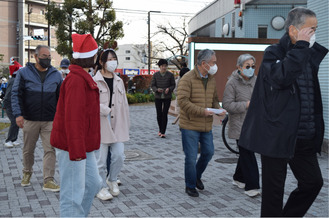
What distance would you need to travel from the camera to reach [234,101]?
5.99m

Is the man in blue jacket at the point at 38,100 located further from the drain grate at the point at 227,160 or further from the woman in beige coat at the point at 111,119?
the drain grate at the point at 227,160

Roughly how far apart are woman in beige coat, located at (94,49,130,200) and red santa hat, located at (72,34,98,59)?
66.3 inches

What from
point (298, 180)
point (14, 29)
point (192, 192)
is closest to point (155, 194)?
point (192, 192)

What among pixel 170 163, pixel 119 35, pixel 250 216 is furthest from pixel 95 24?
pixel 250 216

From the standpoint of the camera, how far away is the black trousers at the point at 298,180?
3.38 m

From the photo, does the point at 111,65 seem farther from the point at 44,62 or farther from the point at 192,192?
the point at 192,192

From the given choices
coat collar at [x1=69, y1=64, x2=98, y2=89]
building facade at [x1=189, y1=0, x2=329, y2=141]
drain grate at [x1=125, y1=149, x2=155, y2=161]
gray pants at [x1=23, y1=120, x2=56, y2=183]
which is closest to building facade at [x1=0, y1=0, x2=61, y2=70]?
building facade at [x1=189, y1=0, x2=329, y2=141]

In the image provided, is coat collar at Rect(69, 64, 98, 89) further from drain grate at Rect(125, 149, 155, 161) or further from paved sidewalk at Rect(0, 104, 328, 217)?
drain grate at Rect(125, 149, 155, 161)

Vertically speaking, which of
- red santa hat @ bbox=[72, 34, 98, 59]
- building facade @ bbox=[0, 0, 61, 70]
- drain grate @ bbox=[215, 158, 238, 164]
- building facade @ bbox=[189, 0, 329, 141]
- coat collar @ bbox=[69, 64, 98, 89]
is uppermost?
building facade @ bbox=[0, 0, 61, 70]

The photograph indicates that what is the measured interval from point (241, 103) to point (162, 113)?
601 cm

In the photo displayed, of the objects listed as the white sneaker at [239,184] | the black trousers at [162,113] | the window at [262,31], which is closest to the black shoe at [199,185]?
the white sneaker at [239,184]

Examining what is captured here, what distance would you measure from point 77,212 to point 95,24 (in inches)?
1204

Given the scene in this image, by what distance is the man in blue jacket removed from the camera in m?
5.98

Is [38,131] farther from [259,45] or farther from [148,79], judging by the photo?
[148,79]
